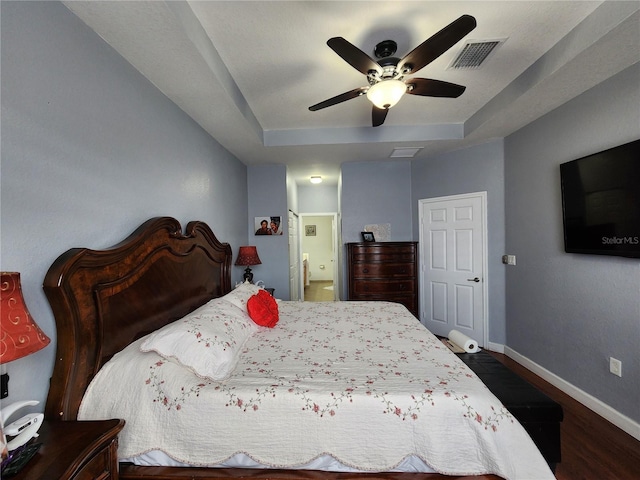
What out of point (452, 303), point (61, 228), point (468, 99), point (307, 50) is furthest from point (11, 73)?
point (452, 303)

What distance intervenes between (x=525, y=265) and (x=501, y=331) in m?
0.91

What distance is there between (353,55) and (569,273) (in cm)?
255

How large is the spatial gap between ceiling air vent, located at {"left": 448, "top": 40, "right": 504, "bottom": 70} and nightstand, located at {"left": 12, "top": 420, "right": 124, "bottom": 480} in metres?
2.84

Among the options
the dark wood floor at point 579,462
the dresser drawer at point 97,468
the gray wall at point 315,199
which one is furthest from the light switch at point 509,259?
the dresser drawer at point 97,468

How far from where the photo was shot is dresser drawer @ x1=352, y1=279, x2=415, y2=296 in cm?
360

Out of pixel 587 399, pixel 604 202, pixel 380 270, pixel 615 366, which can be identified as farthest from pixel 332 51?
pixel 587 399

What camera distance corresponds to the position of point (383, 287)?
142 inches

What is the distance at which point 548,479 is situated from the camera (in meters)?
1.02

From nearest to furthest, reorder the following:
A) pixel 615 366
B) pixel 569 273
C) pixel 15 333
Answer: pixel 15 333 < pixel 615 366 < pixel 569 273

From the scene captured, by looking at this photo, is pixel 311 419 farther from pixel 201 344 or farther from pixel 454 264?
pixel 454 264

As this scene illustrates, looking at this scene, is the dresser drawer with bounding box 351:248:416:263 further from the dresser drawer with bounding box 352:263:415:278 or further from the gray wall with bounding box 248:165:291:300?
the gray wall with bounding box 248:165:291:300

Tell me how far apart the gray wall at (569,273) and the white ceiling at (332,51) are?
219mm

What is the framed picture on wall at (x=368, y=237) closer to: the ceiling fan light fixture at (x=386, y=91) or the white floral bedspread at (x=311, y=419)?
the ceiling fan light fixture at (x=386, y=91)

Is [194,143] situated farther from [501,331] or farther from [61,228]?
[501,331]
